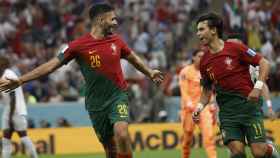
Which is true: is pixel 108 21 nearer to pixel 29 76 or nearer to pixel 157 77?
pixel 157 77

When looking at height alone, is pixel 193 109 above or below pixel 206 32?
below

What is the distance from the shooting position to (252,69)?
14594mm

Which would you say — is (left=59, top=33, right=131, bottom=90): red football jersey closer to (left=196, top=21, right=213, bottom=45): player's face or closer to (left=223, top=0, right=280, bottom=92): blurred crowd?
(left=196, top=21, right=213, bottom=45): player's face

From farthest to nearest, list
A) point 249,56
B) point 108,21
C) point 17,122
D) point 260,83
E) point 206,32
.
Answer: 1. point 17,122
2. point 108,21
3. point 206,32
4. point 249,56
5. point 260,83

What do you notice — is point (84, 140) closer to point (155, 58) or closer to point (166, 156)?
point (166, 156)

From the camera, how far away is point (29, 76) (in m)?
11.8

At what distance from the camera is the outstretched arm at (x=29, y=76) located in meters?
11.4

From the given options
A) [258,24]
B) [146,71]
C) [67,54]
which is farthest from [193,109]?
[258,24]

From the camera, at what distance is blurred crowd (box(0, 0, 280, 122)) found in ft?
86.9

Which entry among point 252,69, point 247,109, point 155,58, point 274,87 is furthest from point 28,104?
point 247,109

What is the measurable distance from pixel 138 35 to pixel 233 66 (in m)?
16.9

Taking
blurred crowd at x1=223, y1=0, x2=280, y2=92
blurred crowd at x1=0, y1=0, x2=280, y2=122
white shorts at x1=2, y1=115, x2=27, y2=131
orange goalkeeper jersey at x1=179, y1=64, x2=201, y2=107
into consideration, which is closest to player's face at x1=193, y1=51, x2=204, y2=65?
orange goalkeeper jersey at x1=179, y1=64, x2=201, y2=107

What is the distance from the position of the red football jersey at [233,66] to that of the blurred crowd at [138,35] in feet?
43.6

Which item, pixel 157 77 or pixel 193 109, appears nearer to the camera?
pixel 157 77
